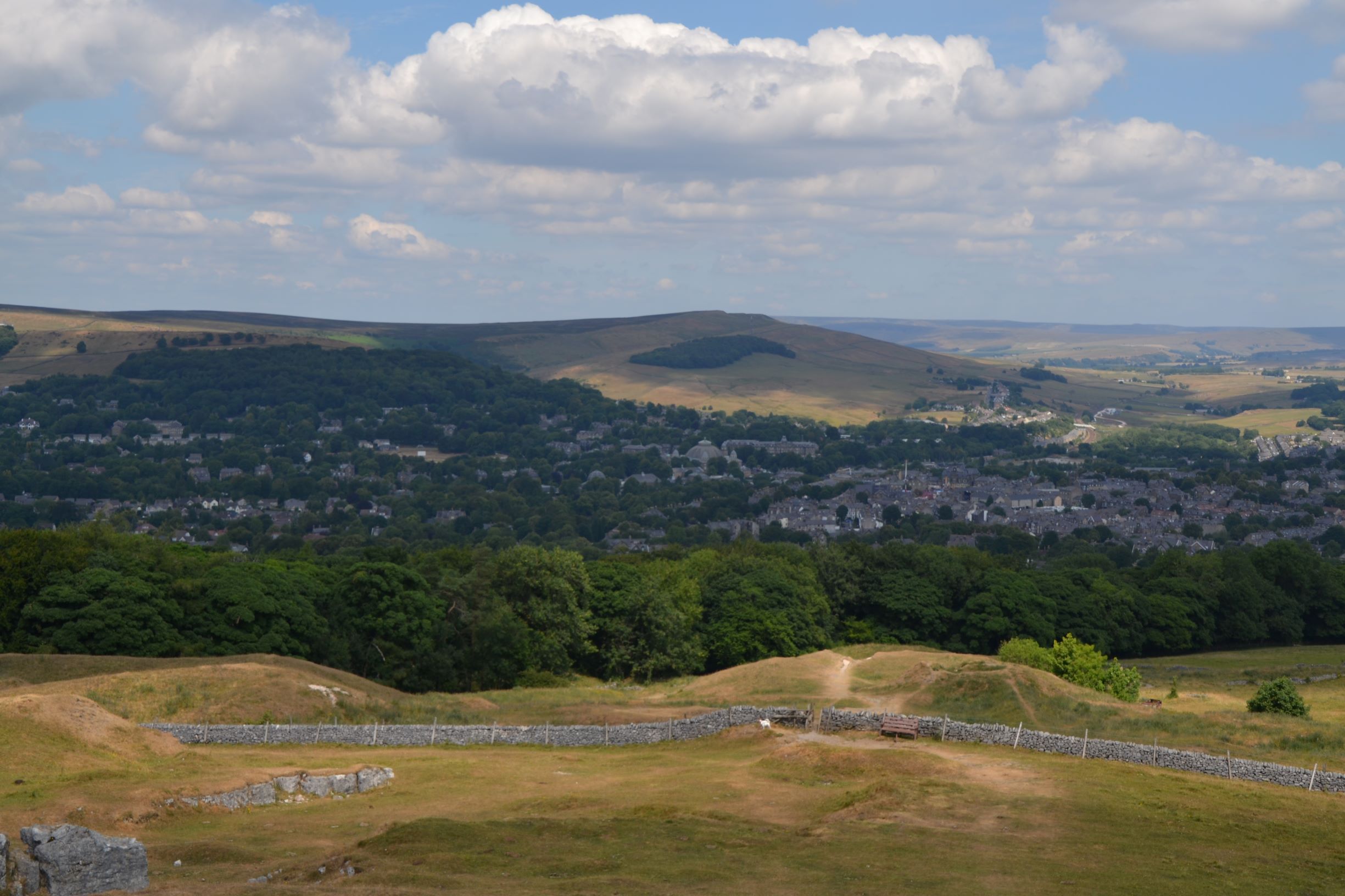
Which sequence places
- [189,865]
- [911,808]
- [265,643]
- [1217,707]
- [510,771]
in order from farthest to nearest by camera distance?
[265,643] < [1217,707] < [510,771] < [911,808] < [189,865]

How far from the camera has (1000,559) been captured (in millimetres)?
130125

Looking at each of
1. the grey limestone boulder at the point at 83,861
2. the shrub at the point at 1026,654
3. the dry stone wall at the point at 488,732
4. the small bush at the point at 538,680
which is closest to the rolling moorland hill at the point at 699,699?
the dry stone wall at the point at 488,732

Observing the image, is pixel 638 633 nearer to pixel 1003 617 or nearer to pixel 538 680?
pixel 538 680

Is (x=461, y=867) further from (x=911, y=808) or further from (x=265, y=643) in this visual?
(x=265, y=643)

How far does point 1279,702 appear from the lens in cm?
5872

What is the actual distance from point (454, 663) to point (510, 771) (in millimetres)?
32111

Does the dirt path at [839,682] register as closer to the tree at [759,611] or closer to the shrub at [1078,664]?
the shrub at [1078,664]

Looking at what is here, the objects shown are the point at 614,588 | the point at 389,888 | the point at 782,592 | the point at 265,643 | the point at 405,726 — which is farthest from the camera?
the point at 782,592

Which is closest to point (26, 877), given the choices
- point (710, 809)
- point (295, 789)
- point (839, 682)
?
point (295, 789)

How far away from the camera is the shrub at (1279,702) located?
58.6m

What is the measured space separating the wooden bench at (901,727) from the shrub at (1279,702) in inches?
719

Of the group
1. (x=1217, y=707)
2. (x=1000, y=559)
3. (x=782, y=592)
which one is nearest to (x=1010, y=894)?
(x=1217, y=707)

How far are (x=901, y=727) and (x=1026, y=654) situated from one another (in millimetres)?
27036

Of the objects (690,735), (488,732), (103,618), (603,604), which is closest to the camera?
(488,732)
